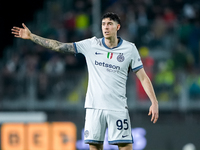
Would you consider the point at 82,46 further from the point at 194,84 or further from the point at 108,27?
the point at 194,84

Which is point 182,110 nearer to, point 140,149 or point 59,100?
point 140,149

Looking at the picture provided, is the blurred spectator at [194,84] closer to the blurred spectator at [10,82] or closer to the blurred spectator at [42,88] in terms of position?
the blurred spectator at [42,88]

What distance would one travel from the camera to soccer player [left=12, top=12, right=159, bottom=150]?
610 centimetres

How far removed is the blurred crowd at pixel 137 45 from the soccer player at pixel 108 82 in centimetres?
405

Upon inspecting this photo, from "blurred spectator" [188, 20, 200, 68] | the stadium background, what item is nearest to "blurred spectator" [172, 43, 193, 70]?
the stadium background

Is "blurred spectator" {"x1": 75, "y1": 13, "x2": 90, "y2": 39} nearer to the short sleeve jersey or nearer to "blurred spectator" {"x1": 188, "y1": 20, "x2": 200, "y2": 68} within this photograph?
"blurred spectator" {"x1": 188, "y1": 20, "x2": 200, "y2": 68}

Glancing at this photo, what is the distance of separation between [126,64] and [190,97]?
4.33 meters

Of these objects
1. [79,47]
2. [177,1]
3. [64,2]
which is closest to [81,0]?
[64,2]

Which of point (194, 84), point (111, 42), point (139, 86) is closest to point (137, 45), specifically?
point (139, 86)

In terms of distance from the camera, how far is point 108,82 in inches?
241

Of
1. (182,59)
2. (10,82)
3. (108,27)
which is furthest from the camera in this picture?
(10,82)

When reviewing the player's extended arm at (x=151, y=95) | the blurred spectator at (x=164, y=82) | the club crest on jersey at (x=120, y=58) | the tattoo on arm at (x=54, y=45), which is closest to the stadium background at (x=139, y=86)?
the blurred spectator at (x=164, y=82)

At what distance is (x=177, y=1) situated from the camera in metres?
12.9

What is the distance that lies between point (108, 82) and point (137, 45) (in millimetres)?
5153
